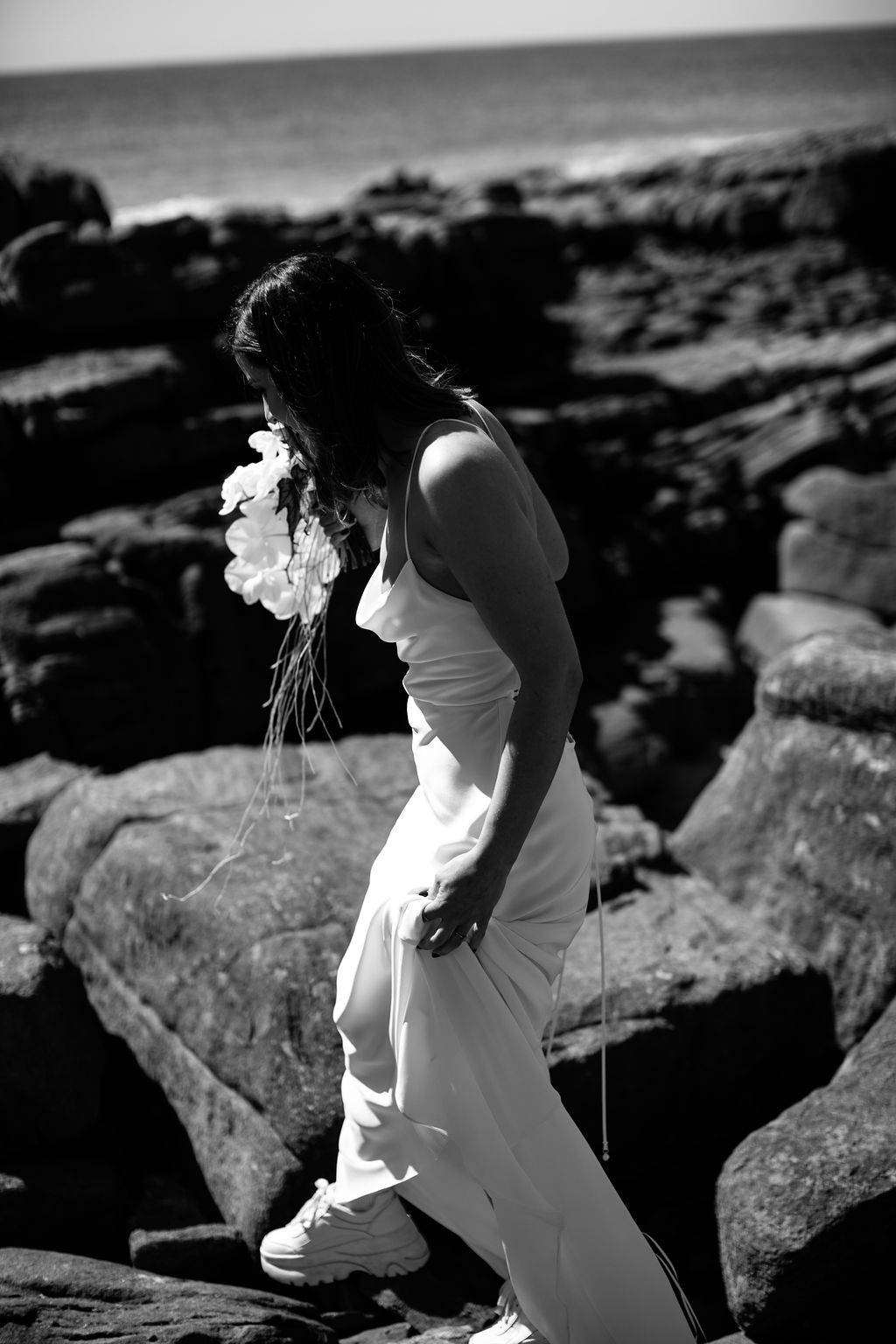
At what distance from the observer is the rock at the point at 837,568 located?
858 cm

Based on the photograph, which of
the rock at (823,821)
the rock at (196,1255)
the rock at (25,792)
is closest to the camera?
the rock at (196,1255)

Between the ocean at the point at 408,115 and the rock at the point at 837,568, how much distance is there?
28.3 m

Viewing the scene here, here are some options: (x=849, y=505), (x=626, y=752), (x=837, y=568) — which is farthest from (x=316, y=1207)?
(x=849, y=505)

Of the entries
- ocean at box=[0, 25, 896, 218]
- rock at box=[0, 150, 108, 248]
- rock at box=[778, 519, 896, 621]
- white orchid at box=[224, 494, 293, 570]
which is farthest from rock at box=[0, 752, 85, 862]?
ocean at box=[0, 25, 896, 218]

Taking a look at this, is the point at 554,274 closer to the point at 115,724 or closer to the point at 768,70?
the point at 115,724

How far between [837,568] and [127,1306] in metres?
7.51

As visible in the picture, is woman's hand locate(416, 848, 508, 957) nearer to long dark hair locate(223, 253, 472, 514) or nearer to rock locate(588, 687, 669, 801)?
long dark hair locate(223, 253, 472, 514)

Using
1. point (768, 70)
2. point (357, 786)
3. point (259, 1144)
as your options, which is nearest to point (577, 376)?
point (357, 786)

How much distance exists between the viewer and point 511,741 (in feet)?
7.31

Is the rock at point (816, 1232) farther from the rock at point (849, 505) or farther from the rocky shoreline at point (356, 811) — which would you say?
the rock at point (849, 505)

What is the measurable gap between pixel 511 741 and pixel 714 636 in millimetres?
6569

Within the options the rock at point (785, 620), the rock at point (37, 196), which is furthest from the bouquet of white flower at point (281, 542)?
the rock at point (37, 196)

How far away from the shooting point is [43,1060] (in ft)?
11.2

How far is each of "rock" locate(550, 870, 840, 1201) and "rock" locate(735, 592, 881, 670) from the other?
481 cm
